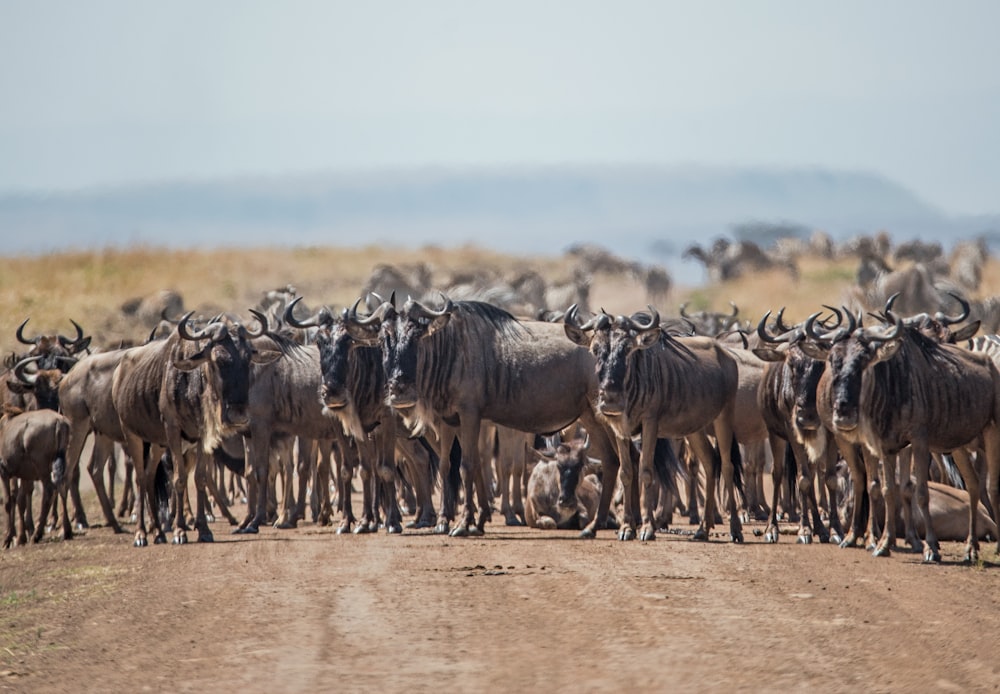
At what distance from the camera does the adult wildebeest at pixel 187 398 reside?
14812mm

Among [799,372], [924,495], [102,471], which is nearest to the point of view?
[924,495]

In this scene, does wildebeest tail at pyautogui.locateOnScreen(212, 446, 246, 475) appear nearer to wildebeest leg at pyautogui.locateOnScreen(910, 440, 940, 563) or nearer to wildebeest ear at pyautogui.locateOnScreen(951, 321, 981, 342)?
wildebeest ear at pyautogui.locateOnScreen(951, 321, 981, 342)

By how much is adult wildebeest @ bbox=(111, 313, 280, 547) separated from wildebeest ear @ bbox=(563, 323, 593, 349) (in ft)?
10.1

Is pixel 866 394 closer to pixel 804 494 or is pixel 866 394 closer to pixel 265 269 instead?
pixel 804 494

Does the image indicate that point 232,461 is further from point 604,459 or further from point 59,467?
point 604,459

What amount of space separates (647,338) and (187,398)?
4710mm

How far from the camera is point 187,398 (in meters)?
15.0

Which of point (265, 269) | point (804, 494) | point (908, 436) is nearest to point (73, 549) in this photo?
point (804, 494)

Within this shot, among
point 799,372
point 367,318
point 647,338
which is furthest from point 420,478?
point 799,372

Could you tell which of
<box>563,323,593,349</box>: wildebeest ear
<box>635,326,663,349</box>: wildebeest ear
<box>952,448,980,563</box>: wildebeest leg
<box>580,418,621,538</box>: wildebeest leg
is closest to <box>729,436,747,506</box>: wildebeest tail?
<box>580,418,621,538</box>: wildebeest leg

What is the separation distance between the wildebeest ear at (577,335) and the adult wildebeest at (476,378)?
31cm

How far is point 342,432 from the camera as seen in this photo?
16328 millimetres

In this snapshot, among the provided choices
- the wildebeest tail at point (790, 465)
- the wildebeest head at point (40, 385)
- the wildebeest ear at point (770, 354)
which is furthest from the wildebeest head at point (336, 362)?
the wildebeest tail at point (790, 465)

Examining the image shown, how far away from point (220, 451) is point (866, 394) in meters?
8.36
